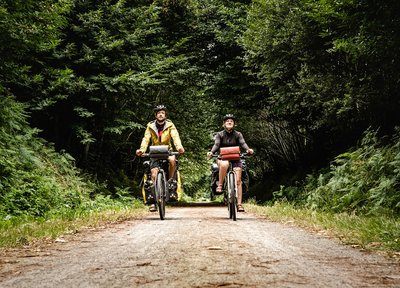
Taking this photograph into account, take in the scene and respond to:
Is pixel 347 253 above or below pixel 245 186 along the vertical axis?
below

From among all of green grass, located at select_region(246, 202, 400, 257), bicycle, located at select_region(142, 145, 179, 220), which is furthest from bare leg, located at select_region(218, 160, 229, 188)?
green grass, located at select_region(246, 202, 400, 257)

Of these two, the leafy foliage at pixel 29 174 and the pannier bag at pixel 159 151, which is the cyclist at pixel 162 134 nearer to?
the pannier bag at pixel 159 151

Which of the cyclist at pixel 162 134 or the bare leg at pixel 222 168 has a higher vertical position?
the cyclist at pixel 162 134

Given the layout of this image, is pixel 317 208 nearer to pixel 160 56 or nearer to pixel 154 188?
pixel 154 188

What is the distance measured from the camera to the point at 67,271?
4.05 meters

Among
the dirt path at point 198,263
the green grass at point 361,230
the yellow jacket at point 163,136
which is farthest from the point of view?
the yellow jacket at point 163,136

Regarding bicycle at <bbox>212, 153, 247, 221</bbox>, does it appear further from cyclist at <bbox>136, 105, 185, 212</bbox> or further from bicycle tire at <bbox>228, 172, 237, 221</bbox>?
cyclist at <bbox>136, 105, 185, 212</bbox>

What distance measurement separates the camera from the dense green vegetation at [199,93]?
10.3 meters

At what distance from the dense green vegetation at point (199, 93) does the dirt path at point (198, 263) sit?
12.3 ft

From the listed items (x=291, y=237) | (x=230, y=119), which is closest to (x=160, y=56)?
(x=230, y=119)

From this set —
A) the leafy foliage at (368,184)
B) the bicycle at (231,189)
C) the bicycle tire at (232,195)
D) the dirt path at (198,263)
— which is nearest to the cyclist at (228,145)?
the bicycle at (231,189)

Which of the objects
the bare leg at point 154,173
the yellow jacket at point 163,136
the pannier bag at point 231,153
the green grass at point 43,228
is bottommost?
the green grass at point 43,228

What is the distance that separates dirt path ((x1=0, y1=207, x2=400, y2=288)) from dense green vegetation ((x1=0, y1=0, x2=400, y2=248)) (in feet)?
12.3

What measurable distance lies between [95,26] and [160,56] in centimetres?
334
